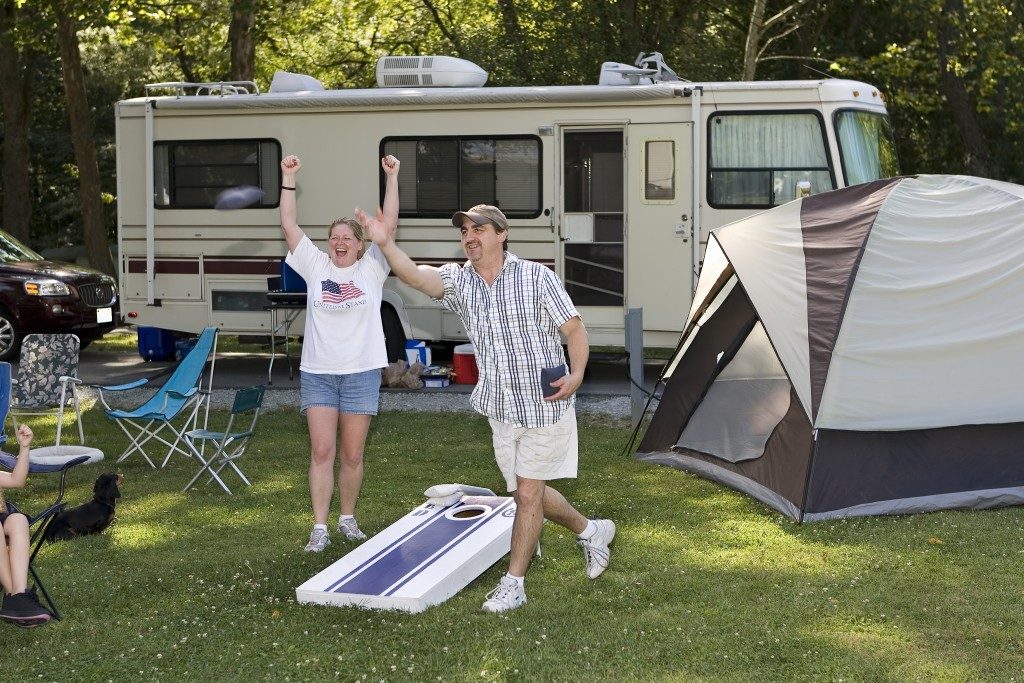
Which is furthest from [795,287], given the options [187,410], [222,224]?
[222,224]

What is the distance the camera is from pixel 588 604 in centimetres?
531

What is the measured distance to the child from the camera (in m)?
4.80

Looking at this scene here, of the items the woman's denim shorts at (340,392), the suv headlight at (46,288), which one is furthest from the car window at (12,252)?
the woman's denim shorts at (340,392)

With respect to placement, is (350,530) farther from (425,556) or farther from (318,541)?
(425,556)

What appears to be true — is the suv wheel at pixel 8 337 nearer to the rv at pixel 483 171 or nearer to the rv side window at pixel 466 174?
the rv at pixel 483 171

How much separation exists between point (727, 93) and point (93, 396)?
620 cm

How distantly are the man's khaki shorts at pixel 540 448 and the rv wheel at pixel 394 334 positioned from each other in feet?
22.0

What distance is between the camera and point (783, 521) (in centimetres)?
661

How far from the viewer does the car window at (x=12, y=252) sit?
45.3 ft

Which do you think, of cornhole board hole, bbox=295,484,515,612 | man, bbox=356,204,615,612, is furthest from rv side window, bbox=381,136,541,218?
man, bbox=356,204,615,612

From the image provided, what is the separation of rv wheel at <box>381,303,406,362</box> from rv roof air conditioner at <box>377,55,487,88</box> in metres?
2.09

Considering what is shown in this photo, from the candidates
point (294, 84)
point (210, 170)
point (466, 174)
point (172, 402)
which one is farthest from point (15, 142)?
point (172, 402)

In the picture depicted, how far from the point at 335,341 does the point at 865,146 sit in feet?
21.7

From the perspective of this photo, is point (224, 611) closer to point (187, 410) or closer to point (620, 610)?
point (620, 610)
